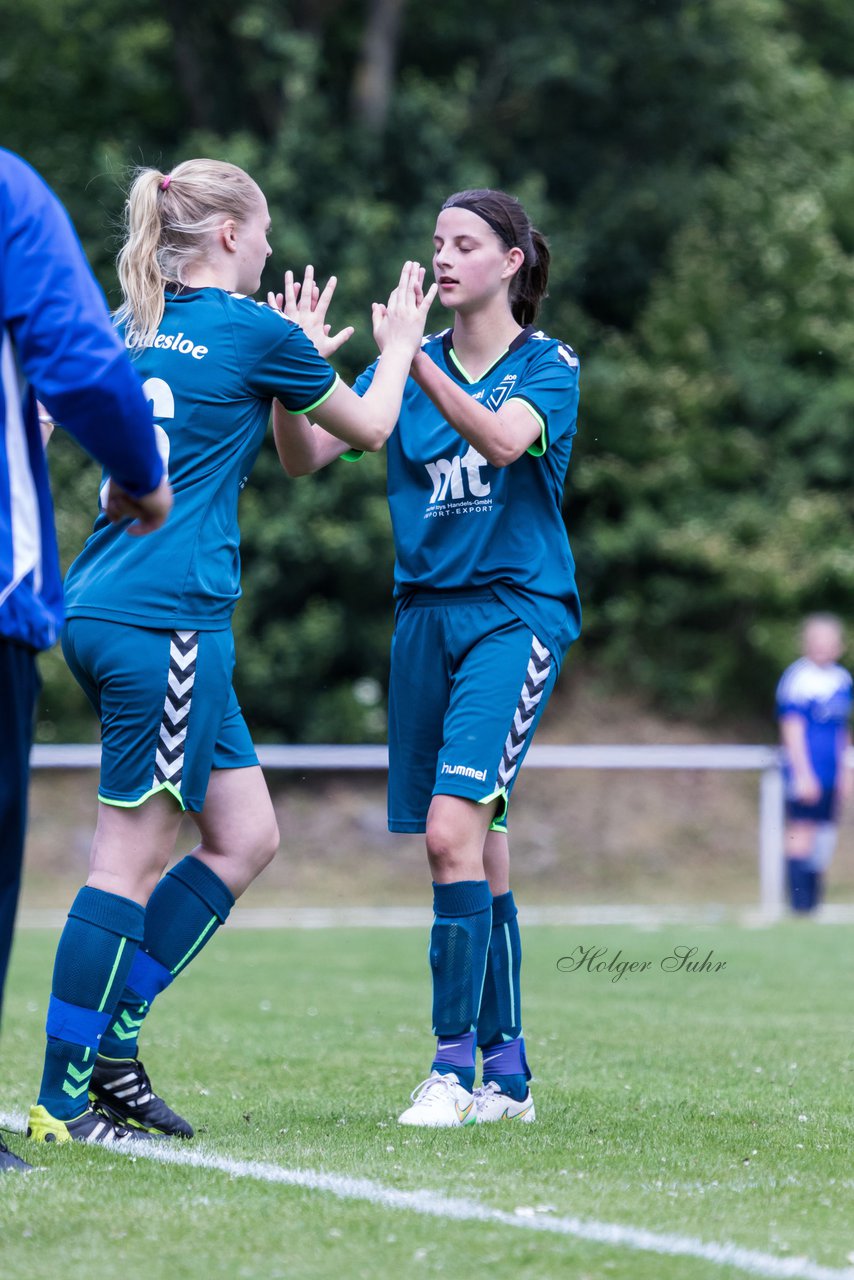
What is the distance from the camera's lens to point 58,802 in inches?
658

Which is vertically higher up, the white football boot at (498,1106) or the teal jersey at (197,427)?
the teal jersey at (197,427)

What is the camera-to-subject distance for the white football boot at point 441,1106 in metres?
4.46

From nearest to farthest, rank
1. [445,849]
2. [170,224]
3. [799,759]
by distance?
[170,224] < [445,849] < [799,759]

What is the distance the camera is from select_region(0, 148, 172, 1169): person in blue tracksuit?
3121 millimetres

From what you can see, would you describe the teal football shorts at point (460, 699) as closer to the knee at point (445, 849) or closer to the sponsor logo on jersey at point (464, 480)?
the knee at point (445, 849)

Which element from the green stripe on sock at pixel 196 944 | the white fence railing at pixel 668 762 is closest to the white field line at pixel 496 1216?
the green stripe on sock at pixel 196 944

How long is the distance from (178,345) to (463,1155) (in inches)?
81.0

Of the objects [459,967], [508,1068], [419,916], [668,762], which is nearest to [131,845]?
[459,967]

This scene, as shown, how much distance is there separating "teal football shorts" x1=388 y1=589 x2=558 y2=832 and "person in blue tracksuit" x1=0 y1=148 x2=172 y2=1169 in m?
1.50

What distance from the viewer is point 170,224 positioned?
4367 millimetres

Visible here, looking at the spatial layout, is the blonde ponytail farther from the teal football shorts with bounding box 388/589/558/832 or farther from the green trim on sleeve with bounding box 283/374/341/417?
the teal football shorts with bounding box 388/589/558/832

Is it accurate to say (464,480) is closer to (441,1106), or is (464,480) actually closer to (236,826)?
(236,826)
